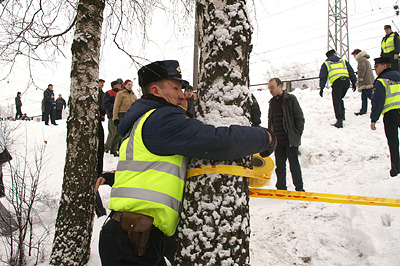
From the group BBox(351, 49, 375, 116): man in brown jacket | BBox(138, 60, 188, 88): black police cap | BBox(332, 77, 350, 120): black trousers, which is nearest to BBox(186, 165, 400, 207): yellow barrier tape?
BBox(138, 60, 188, 88): black police cap

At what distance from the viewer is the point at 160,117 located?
1571mm

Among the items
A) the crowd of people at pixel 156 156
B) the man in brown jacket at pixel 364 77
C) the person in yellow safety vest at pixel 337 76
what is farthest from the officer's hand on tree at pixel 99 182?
the man in brown jacket at pixel 364 77

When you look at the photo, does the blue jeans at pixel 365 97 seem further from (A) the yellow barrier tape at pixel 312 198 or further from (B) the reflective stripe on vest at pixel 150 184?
(B) the reflective stripe on vest at pixel 150 184

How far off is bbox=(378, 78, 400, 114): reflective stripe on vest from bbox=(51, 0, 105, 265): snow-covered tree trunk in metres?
4.33

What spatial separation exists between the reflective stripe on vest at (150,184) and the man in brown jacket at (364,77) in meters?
7.96

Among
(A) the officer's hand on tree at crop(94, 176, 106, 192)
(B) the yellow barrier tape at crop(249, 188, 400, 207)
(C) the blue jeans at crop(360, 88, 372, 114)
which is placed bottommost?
(B) the yellow barrier tape at crop(249, 188, 400, 207)

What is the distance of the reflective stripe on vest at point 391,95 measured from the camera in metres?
4.44

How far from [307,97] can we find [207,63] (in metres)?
10.1

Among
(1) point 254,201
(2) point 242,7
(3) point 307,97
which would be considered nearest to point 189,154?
(2) point 242,7

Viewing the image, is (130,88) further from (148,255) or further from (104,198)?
(148,255)

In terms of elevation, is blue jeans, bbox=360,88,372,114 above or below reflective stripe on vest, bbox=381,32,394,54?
below

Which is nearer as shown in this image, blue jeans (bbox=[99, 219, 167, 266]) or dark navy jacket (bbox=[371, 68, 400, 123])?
blue jeans (bbox=[99, 219, 167, 266])

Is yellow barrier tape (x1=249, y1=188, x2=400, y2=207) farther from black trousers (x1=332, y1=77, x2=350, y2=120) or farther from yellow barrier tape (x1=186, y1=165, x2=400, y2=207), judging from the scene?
black trousers (x1=332, y1=77, x2=350, y2=120)

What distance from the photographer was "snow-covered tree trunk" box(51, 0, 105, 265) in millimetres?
3217
